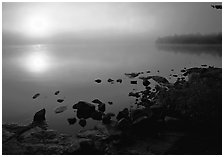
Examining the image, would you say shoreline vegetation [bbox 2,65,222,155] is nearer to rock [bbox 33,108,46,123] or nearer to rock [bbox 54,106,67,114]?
rock [bbox 33,108,46,123]

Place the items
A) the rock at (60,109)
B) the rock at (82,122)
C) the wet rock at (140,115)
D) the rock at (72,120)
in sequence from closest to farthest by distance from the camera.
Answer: the wet rock at (140,115), the rock at (82,122), the rock at (72,120), the rock at (60,109)

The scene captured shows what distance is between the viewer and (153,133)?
50.9 ft

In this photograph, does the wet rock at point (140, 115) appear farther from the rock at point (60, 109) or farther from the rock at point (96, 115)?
the rock at point (60, 109)

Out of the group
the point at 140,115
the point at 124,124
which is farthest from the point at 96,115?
the point at 140,115

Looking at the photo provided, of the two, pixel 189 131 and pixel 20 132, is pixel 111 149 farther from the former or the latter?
pixel 20 132

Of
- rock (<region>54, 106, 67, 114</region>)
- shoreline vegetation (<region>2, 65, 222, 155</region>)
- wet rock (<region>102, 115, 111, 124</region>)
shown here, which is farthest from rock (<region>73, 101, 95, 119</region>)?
rock (<region>54, 106, 67, 114</region>)

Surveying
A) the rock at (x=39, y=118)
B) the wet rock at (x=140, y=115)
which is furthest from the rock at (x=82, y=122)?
the wet rock at (x=140, y=115)

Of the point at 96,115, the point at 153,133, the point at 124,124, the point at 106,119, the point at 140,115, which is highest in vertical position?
the point at 140,115

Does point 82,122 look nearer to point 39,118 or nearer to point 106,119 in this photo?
point 106,119

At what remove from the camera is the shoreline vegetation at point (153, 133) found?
13.8 meters

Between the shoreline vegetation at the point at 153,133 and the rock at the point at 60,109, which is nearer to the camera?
the shoreline vegetation at the point at 153,133

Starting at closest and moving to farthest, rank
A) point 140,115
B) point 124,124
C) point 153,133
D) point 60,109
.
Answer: point 153,133 < point 124,124 < point 140,115 < point 60,109

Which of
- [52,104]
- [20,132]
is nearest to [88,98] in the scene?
[52,104]

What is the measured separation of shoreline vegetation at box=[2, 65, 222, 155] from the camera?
13.8 m
